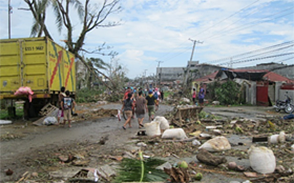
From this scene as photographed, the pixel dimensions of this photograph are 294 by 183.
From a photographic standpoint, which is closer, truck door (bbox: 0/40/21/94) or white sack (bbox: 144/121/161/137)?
white sack (bbox: 144/121/161/137)

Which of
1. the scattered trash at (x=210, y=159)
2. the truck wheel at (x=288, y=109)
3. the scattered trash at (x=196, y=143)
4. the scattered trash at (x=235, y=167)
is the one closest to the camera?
the scattered trash at (x=235, y=167)

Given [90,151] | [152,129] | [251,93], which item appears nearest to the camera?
[90,151]

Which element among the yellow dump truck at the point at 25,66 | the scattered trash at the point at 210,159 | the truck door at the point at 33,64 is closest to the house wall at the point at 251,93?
the yellow dump truck at the point at 25,66

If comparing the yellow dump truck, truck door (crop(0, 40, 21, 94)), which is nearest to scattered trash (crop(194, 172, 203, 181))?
the yellow dump truck

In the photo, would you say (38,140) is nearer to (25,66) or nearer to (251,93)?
(25,66)

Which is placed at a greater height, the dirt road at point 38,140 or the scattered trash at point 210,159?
the scattered trash at point 210,159

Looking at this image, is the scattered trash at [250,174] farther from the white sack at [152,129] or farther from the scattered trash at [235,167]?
the white sack at [152,129]

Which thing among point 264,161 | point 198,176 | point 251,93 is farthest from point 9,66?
point 251,93

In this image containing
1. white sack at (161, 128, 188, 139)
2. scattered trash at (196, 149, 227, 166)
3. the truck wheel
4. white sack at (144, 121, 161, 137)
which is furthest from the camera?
the truck wheel

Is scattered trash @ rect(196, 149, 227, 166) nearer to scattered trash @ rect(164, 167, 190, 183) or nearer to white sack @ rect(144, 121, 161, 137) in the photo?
scattered trash @ rect(164, 167, 190, 183)

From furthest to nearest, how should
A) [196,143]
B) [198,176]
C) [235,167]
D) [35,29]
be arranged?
[35,29] < [196,143] < [235,167] < [198,176]

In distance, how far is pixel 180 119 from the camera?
35.1ft

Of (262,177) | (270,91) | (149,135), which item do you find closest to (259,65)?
(270,91)

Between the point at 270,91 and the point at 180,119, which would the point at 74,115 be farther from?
the point at 270,91
